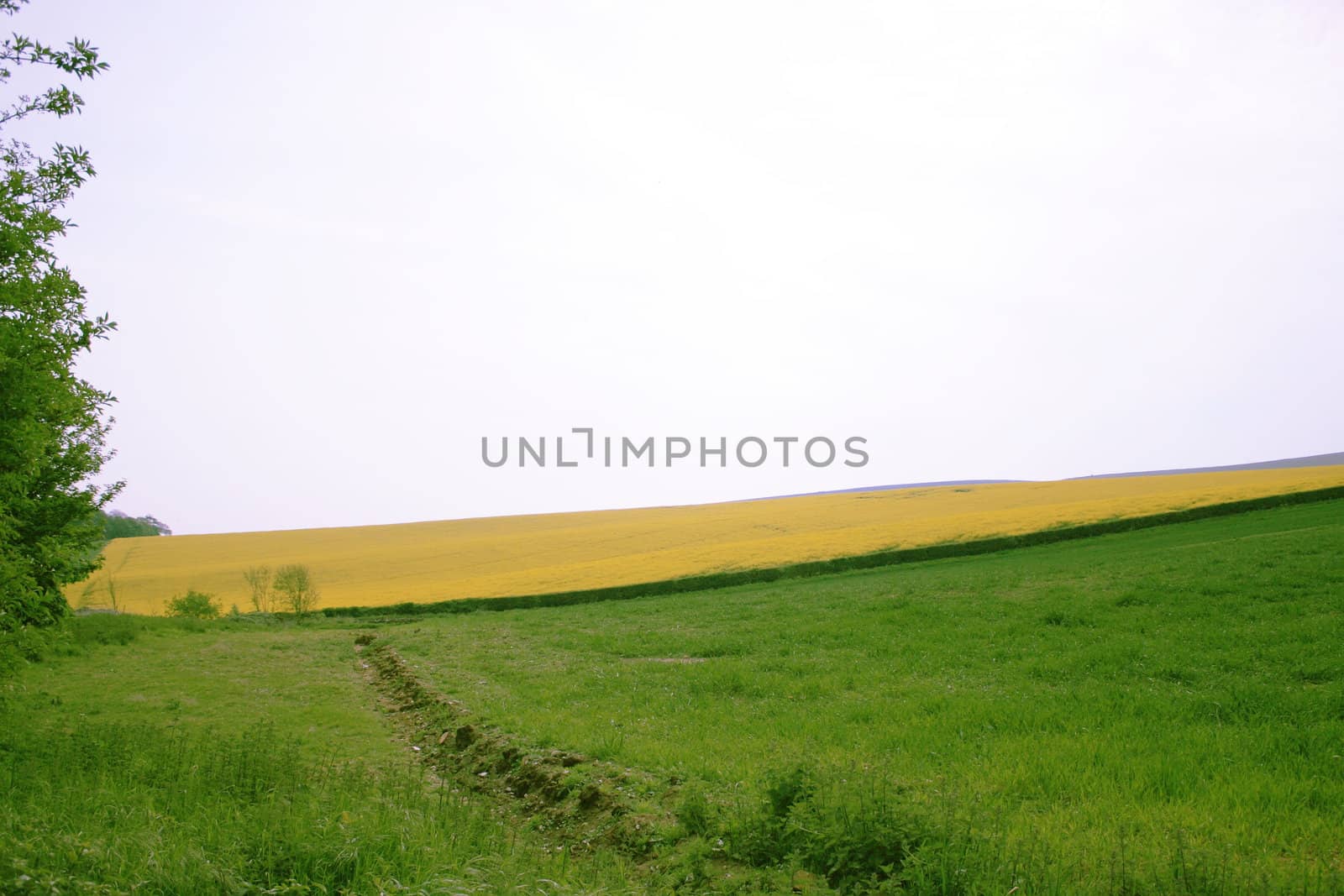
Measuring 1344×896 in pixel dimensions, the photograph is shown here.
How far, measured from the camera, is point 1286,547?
22.9 metres

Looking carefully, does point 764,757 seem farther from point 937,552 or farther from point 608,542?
point 608,542

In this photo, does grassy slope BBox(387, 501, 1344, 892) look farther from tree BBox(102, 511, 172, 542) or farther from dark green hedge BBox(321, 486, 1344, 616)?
tree BBox(102, 511, 172, 542)

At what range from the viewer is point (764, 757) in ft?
32.9

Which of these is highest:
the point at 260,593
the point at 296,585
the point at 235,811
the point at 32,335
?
the point at 32,335

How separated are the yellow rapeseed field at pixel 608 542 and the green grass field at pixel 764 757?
23.3 m

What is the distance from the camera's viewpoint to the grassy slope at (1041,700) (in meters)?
6.89

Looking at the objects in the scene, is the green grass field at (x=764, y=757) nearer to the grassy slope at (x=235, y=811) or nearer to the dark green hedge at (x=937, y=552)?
the grassy slope at (x=235, y=811)

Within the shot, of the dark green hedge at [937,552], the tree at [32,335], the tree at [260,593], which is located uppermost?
the tree at [32,335]

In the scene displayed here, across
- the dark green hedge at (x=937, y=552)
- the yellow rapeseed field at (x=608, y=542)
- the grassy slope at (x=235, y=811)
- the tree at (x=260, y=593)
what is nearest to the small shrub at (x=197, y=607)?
the tree at (x=260, y=593)

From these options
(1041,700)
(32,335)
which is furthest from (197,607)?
(1041,700)

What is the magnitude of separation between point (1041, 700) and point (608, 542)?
58805 mm

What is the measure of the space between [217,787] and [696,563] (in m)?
38.7

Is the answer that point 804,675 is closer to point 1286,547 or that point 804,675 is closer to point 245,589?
point 1286,547

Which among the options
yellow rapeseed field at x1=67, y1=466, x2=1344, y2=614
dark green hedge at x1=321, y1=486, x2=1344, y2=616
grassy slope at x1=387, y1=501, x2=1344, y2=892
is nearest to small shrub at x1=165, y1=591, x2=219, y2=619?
yellow rapeseed field at x1=67, y1=466, x2=1344, y2=614
